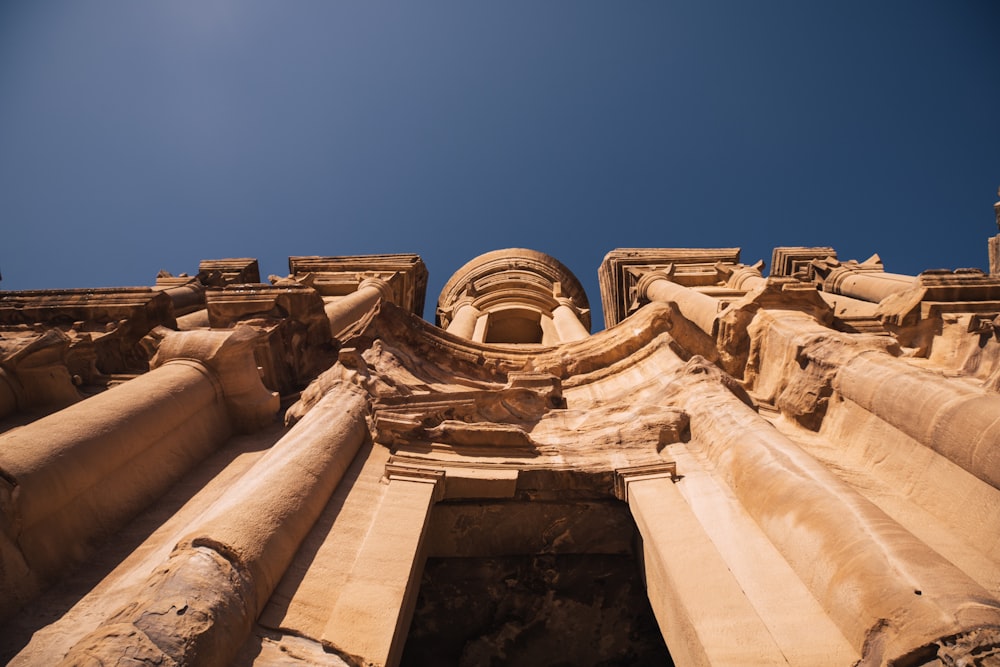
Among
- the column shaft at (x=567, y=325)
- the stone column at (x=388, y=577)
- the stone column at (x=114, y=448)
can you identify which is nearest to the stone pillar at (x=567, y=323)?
the column shaft at (x=567, y=325)

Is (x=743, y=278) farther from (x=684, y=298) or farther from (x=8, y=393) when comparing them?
(x=8, y=393)

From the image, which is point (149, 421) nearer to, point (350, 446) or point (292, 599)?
point (350, 446)

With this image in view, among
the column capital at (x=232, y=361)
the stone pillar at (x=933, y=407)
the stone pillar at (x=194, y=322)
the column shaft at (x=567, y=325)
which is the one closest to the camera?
the stone pillar at (x=933, y=407)

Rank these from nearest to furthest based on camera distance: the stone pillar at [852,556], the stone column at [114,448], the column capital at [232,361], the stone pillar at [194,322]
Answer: the stone pillar at [852,556] → the stone column at [114,448] → the column capital at [232,361] → the stone pillar at [194,322]

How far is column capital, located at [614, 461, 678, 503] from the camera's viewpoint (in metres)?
5.42

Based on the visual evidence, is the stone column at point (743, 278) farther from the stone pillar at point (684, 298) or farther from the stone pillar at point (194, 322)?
the stone pillar at point (194, 322)

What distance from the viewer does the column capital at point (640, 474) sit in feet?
17.8

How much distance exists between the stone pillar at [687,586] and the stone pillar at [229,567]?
226 cm

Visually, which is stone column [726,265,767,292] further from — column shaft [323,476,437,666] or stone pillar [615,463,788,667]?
column shaft [323,476,437,666]

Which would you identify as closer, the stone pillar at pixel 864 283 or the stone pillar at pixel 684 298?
the stone pillar at pixel 684 298

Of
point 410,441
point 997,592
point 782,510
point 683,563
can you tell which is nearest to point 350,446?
point 410,441

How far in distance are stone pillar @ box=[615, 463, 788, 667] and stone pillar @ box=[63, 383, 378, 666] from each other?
2.26 m

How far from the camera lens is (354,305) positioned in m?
15.2

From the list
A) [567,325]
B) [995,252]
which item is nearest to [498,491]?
[567,325]
